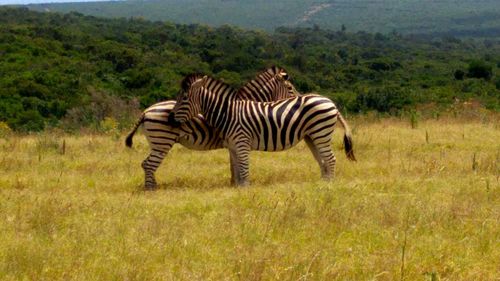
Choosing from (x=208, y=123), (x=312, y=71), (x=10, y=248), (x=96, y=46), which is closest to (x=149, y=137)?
(x=208, y=123)

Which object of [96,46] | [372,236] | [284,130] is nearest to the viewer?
[372,236]

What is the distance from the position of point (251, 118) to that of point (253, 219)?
A: 2773 millimetres

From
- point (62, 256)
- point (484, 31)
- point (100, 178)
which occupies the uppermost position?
point (62, 256)

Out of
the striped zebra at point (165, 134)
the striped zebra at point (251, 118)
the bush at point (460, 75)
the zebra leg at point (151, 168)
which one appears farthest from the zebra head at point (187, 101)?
the bush at point (460, 75)

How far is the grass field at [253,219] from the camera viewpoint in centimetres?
598

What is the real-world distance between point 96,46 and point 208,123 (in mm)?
40522

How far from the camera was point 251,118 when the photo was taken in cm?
1000

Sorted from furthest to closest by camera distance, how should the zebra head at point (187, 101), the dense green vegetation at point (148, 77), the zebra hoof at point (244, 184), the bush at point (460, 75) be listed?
the bush at point (460, 75) < the dense green vegetation at point (148, 77) < the zebra head at point (187, 101) < the zebra hoof at point (244, 184)

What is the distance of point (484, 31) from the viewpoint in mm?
192125

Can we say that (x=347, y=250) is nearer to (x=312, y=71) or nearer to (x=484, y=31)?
(x=312, y=71)

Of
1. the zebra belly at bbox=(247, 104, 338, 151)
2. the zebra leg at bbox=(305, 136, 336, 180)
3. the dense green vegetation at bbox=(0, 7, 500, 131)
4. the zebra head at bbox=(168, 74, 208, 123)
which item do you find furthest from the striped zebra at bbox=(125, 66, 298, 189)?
the dense green vegetation at bbox=(0, 7, 500, 131)

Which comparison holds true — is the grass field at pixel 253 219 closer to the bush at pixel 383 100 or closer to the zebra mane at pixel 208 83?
the zebra mane at pixel 208 83

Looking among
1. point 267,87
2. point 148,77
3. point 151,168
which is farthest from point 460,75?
point 151,168

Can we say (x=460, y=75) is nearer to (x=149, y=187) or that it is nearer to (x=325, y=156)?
(x=325, y=156)
